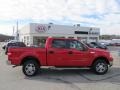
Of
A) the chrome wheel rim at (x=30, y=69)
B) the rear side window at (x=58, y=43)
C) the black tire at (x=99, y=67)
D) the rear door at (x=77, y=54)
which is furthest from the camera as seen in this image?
the black tire at (x=99, y=67)

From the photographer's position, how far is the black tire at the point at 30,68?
12109 mm

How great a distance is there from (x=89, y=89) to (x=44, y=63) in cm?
385

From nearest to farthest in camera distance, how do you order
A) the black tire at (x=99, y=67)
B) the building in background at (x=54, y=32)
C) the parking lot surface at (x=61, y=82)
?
1. the parking lot surface at (x=61, y=82)
2. the black tire at (x=99, y=67)
3. the building in background at (x=54, y=32)

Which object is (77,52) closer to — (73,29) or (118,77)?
(118,77)

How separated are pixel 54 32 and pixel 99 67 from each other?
135 ft

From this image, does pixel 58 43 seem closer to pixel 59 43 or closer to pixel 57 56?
pixel 59 43

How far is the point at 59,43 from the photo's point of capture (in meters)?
12.6

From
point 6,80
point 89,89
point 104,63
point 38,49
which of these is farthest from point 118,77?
point 6,80

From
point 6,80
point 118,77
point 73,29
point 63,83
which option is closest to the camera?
point 63,83

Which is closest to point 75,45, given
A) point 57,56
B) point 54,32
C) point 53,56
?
point 57,56

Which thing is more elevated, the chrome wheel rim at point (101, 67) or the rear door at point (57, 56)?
the rear door at point (57, 56)

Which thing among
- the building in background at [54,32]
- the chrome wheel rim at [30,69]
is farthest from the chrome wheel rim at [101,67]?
the building in background at [54,32]

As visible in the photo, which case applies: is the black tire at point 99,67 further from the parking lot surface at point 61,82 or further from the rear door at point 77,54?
the rear door at point 77,54

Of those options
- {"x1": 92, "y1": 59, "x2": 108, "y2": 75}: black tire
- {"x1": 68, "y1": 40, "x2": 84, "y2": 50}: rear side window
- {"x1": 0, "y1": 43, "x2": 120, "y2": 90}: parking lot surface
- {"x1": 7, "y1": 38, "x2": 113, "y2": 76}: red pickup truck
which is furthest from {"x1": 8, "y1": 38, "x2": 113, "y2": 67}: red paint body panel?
{"x1": 0, "y1": 43, "x2": 120, "y2": 90}: parking lot surface
